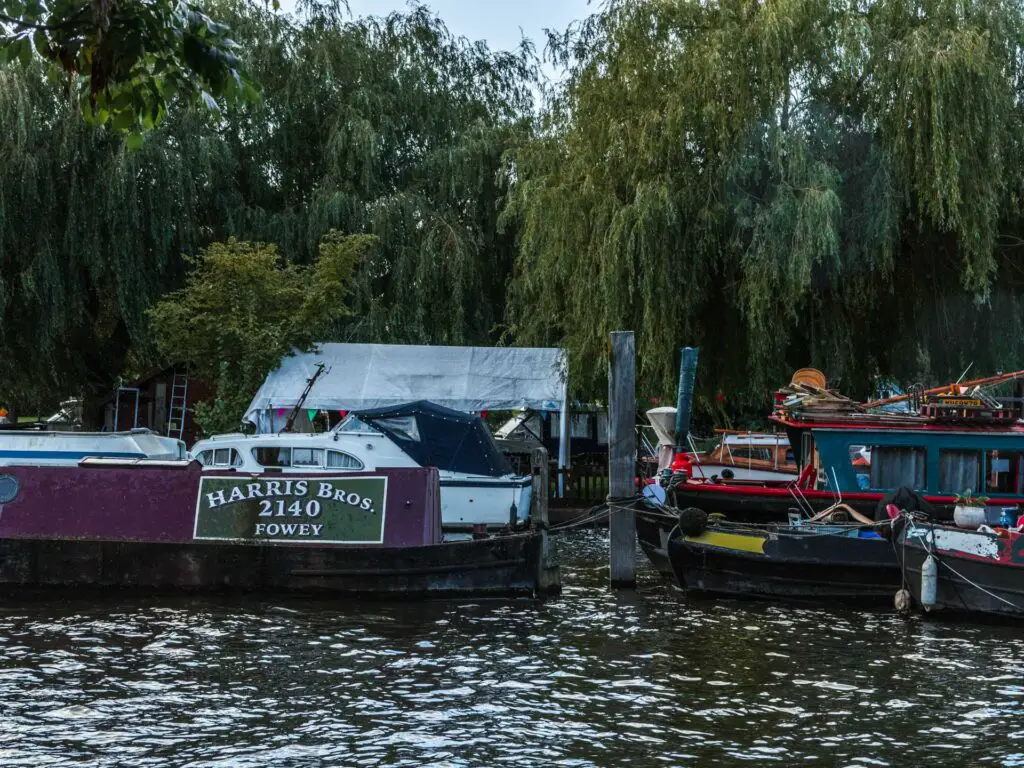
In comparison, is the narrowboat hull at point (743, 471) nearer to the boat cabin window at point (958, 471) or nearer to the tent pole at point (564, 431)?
the tent pole at point (564, 431)

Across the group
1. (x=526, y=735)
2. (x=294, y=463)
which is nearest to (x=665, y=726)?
(x=526, y=735)

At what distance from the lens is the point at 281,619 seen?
15219 mm

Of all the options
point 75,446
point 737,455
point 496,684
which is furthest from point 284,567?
point 737,455

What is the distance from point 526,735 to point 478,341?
21.1m

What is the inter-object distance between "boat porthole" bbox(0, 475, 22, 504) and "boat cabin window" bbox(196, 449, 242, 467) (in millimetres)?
2568

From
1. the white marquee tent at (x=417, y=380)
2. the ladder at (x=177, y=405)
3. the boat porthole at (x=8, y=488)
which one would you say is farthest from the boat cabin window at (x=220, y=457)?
the ladder at (x=177, y=405)

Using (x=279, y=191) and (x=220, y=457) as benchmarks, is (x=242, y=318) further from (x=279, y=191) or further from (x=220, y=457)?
(x=220, y=457)

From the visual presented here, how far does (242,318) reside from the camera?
2636 centimetres

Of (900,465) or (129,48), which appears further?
(900,465)

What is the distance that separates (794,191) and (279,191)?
15018 millimetres

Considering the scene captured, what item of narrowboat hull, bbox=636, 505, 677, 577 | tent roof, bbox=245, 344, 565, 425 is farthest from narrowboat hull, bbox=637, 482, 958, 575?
tent roof, bbox=245, 344, 565, 425

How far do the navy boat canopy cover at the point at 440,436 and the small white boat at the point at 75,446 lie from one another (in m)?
3.78

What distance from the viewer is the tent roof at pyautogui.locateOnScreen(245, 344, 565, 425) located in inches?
1017

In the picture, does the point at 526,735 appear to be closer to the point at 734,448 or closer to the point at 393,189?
the point at 734,448
